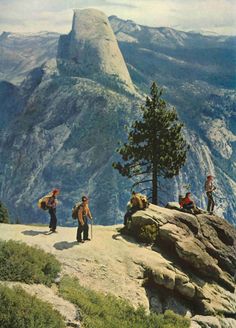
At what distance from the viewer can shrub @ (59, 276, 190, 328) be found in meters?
20.5

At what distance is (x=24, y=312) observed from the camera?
17.5 meters

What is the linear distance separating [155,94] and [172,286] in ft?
64.1

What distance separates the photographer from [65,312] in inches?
765

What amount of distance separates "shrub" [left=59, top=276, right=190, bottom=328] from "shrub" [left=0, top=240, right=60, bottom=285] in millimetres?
796

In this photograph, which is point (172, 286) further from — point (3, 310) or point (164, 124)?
point (164, 124)

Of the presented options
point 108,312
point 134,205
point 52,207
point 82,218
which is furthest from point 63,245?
point 108,312

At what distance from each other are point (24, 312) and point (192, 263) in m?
14.8

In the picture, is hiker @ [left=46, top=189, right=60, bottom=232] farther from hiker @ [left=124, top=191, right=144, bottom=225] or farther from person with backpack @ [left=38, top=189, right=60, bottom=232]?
hiker @ [left=124, top=191, right=144, bottom=225]

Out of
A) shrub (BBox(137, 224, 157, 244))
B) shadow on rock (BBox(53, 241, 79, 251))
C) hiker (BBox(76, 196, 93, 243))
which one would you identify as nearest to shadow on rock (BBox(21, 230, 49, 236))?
shadow on rock (BBox(53, 241, 79, 251))

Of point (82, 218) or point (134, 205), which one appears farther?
point (134, 205)

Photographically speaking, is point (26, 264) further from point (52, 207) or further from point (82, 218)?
point (52, 207)

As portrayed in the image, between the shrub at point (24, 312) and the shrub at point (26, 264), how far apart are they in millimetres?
2360

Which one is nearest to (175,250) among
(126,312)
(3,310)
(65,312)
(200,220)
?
(200,220)

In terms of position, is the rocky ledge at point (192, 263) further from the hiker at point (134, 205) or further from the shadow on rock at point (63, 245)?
the shadow on rock at point (63, 245)
